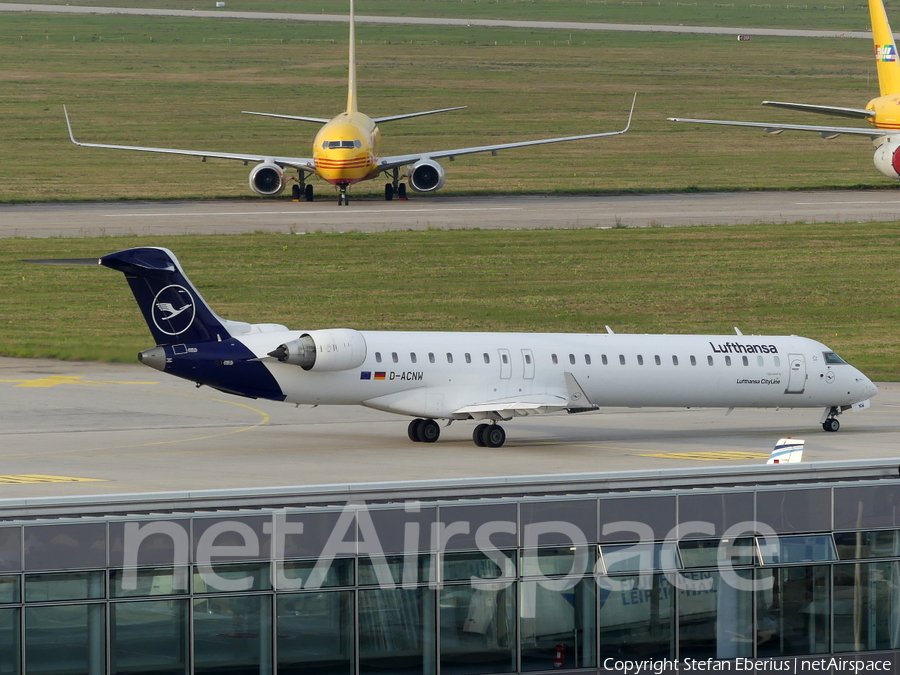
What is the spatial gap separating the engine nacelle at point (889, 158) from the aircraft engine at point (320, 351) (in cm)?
5647

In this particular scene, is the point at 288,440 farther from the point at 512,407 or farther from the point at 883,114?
the point at 883,114

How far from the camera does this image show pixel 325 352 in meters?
36.6

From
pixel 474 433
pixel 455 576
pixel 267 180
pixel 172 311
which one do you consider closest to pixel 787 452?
pixel 455 576

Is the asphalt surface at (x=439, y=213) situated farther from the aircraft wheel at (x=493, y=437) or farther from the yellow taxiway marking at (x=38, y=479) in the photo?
the yellow taxiway marking at (x=38, y=479)

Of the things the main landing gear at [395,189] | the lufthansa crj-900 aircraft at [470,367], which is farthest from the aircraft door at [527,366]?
the main landing gear at [395,189]

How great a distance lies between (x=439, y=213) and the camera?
81000 millimetres

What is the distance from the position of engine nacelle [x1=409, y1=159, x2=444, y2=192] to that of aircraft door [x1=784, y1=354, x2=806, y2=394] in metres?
46.4

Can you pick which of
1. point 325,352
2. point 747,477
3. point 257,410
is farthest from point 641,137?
point 747,477

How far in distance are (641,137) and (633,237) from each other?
44255 mm

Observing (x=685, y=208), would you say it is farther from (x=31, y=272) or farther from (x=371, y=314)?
(x=31, y=272)

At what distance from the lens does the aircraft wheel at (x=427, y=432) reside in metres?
40.4

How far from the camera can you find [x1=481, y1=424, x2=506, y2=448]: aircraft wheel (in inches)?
1556

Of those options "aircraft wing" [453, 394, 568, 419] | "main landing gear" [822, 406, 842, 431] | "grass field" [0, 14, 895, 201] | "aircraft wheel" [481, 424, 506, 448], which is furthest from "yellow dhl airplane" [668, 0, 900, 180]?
"aircraft wing" [453, 394, 568, 419]

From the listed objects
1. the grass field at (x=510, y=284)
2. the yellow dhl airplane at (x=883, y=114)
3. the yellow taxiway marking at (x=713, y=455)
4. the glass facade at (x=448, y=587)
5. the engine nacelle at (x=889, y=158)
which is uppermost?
the yellow dhl airplane at (x=883, y=114)
